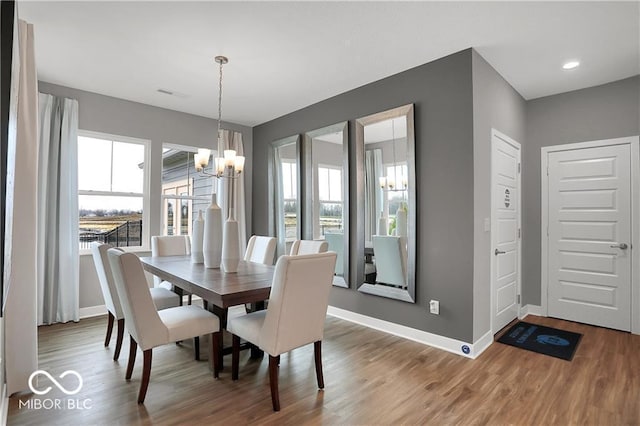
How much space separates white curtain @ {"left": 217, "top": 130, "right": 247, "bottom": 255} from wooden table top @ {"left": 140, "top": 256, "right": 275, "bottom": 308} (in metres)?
1.96

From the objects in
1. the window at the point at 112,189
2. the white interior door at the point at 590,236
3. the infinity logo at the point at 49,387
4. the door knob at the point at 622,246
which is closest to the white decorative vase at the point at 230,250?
the infinity logo at the point at 49,387

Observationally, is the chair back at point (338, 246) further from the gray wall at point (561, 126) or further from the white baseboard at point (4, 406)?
the white baseboard at point (4, 406)

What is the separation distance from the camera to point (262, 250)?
381cm

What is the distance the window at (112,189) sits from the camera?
4.13 metres

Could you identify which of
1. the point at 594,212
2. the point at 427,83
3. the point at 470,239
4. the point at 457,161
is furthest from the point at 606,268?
the point at 427,83

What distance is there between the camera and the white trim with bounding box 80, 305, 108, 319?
3951 millimetres

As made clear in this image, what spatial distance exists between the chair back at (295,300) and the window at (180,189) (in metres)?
3.29

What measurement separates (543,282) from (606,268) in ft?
2.06

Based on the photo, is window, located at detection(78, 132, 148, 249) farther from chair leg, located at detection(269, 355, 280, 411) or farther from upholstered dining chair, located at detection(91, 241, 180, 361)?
chair leg, located at detection(269, 355, 280, 411)

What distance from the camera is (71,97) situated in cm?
390

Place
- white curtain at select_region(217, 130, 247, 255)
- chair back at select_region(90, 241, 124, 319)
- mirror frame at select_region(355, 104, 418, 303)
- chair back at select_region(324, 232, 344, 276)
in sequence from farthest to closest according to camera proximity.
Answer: white curtain at select_region(217, 130, 247, 255), chair back at select_region(324, 232, 344, 276), mirror frame at select_region(355, 104, 418, 303), chair back at select_region(90, 241, 124, 319)

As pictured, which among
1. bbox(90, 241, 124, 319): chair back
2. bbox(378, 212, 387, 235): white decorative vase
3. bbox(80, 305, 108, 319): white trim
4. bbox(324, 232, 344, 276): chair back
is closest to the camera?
bbox(90, 241, 124, 319): chair back


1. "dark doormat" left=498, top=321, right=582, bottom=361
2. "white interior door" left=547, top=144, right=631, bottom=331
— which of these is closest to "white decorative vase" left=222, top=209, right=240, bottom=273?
"dark doormat" left=498, top=321, right=582, bottom=361

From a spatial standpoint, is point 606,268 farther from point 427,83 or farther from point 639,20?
point 427,83
